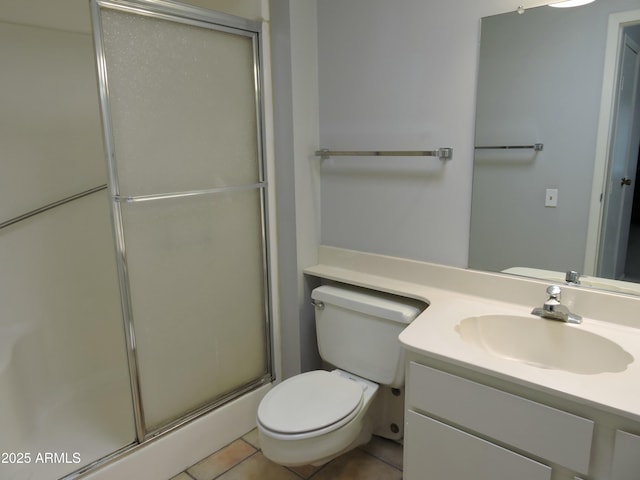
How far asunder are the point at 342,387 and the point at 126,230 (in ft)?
3.50

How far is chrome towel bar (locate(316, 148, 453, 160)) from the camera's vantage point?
1827mm

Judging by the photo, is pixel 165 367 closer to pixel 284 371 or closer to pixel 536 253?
pixel 284 371

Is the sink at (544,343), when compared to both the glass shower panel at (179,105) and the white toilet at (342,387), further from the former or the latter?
the glass shower panel at (179,105)

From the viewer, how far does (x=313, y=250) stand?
2.29m

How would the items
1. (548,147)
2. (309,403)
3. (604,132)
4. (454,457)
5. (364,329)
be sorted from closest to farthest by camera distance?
(454,457) → (604,132) → (548,147) → (309,403) → (364,329)

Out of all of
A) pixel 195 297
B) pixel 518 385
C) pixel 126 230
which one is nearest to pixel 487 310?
pixel 518 385

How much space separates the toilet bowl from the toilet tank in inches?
4.7

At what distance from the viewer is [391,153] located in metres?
1.96

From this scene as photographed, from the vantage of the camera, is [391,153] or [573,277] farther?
[391,153]

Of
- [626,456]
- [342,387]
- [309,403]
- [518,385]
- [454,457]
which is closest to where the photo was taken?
[626,456]

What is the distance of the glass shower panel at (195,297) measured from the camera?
177 centimetres

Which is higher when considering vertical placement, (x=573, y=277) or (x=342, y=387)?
(x=573, y=277)

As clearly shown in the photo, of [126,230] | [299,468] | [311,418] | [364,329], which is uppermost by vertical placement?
[126,230]

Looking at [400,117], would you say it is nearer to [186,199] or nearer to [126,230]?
[186,199]
